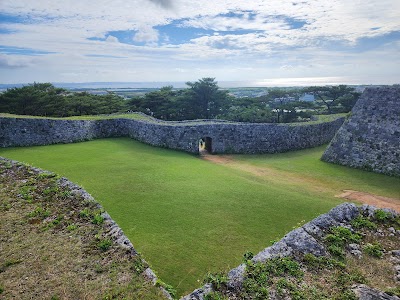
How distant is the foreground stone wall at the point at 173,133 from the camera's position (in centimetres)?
1650

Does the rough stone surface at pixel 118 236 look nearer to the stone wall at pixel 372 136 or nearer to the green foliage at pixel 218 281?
the green foliage at pixel 218 281

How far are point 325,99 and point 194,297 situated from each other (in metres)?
45.2

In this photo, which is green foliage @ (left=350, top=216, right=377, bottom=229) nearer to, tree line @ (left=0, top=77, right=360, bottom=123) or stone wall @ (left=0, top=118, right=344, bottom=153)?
stone wall @ (left=0, top=118, right=344, bottom=153)

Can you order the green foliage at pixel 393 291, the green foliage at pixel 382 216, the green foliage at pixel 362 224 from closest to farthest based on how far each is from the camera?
the green foliage at pixel 393 291
the green foliage at pixel 362 224
the green foliage at pixel 382 216

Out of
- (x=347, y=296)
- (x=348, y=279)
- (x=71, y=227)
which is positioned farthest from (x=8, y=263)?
(x=348, y=279)

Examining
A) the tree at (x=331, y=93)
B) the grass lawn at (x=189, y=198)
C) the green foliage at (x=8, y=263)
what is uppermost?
the tree at (x=331, y=93)

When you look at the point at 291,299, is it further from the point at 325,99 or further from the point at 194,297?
the point at 325,99

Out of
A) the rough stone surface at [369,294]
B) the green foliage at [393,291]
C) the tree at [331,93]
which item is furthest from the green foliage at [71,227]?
the tree at [331,93]

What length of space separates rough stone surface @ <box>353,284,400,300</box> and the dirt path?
7954 mm

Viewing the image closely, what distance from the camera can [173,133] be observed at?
18188mm

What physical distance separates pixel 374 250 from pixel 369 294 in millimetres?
1406

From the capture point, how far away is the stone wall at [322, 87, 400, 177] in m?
14.5

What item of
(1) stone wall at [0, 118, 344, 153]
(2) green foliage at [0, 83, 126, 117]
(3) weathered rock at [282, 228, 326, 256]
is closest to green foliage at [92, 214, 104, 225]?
(3) weathered rock at [282, 228, 326, 256]

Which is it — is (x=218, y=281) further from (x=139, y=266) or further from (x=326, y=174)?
(x=326, y=174)
